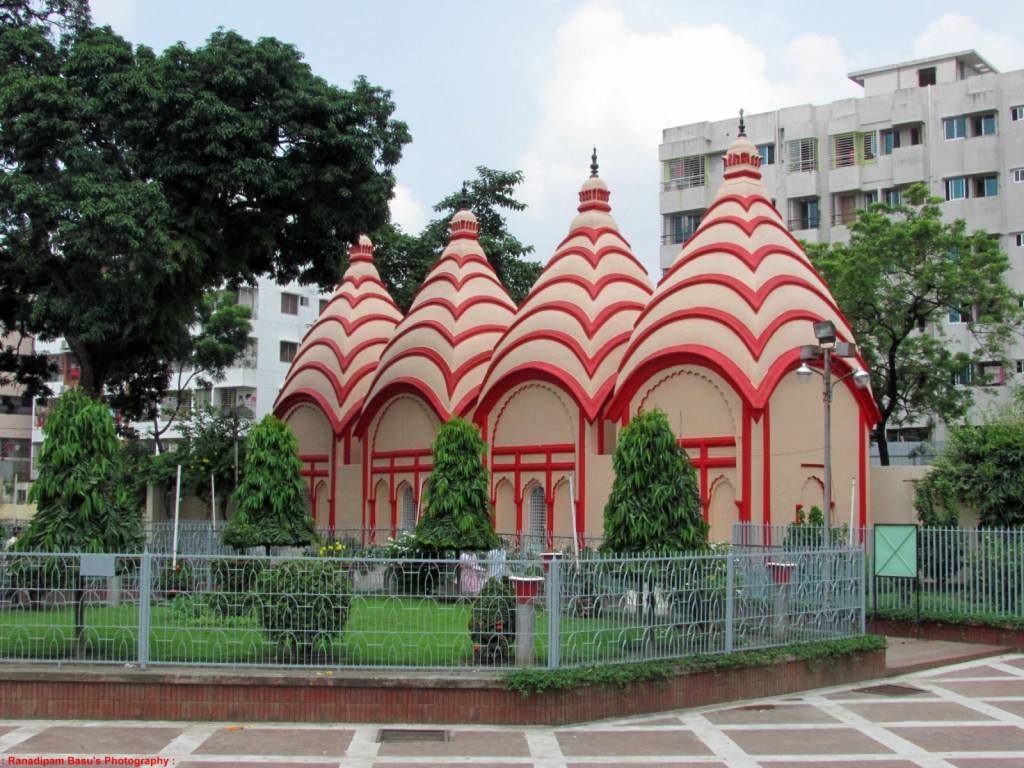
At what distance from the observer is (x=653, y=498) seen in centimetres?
1305

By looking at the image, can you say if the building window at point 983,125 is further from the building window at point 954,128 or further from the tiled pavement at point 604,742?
the tiled pavement at point 604,742

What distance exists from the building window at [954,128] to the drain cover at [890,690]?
28293 mm

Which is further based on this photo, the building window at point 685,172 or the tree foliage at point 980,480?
the building window at point 685,172

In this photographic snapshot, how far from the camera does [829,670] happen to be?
12320 millimetres

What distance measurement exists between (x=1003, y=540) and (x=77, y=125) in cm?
1618

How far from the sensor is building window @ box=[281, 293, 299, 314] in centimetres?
4769

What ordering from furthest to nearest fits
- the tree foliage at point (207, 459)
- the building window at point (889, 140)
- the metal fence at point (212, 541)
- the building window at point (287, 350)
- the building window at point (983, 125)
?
1. the building window at point (287, 350)
2. the building window at point (889, 140)
3. the building window at point (983, 125)
4. the tree foliage at point (207, 459)
5. the metal fence at point (212, 541)

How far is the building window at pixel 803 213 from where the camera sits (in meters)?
39.9

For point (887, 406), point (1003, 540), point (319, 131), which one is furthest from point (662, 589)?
point (887, 406)

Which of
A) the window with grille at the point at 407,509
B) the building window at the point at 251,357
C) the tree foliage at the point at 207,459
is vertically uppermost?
the building window at the point at 251,357

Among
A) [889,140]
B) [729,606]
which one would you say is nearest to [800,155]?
[889,140]

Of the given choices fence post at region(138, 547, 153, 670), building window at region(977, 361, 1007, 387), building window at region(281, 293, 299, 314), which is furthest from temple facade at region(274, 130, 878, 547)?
building window at region(281, 293, 299, 314)

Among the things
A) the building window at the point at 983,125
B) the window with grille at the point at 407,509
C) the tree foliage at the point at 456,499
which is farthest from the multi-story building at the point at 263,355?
the tree foliage at the point at 456,499

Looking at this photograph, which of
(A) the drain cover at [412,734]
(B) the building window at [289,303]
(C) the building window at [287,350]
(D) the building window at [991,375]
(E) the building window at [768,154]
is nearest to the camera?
(A) the drain cover at [412,734]
